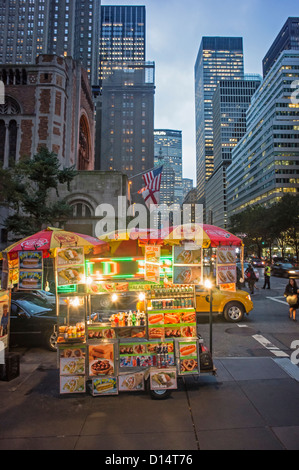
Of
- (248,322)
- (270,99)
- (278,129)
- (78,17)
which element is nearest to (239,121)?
(270,99)

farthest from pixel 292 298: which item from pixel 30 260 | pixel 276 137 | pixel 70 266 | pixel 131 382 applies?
pixel 276 137

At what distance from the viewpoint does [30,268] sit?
6.72 meters

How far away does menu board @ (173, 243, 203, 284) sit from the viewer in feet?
22.2

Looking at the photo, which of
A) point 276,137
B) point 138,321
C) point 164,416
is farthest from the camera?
point 276,137

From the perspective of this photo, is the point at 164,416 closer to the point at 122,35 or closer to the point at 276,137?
the point at 276,137

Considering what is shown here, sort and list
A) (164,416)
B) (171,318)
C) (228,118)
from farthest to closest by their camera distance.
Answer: (228,118) < (171,318) < (164,416)

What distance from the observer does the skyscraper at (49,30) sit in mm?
114500

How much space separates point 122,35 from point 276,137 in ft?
428

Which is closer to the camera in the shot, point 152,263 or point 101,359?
point 101,359

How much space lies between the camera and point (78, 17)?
13250cm

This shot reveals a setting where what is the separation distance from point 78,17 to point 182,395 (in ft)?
567

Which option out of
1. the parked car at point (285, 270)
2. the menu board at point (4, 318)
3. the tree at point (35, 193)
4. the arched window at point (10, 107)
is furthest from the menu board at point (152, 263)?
the arched window at point (10, 107)

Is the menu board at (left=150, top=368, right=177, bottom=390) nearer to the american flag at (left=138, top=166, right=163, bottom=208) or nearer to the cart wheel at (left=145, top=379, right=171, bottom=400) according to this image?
the cart wheel at (left=145, top=379, right=171, bottom=400)
